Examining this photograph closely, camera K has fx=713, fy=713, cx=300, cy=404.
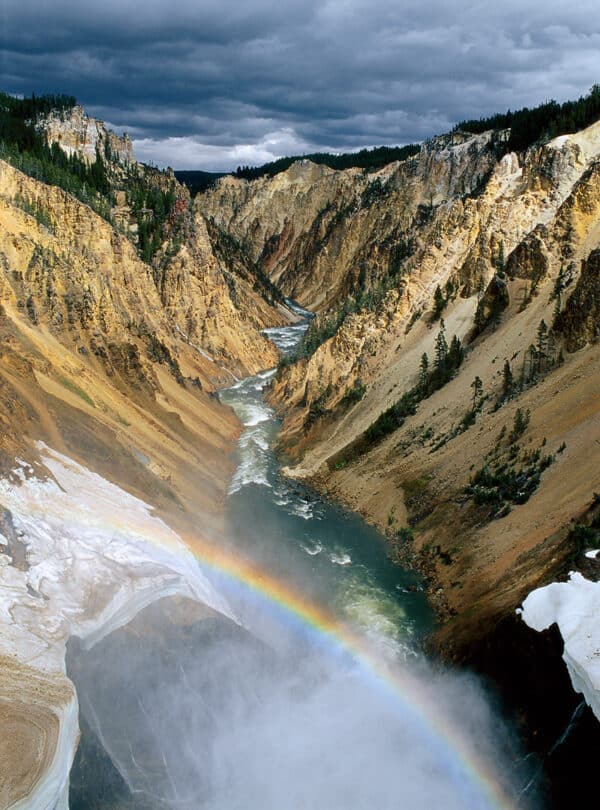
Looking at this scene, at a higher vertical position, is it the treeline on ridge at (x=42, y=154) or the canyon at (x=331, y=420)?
the treeline on ridge at (x=42, y=154)

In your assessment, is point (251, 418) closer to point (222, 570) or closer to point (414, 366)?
point (414, 366)

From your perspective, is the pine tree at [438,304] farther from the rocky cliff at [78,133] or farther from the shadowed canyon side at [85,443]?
the rocky cliff at [78,133]

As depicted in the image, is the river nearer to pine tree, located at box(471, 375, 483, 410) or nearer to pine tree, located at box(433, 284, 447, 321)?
pine tree, located at box(471, 375, 483, 410)

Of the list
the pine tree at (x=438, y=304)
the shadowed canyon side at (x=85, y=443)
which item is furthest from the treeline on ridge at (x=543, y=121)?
the shadowed canyon side at (x=85, y=443)

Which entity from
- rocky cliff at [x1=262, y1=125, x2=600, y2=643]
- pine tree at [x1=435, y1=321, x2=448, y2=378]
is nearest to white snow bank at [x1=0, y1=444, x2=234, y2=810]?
rocky cliff at [x1=262, y1=125, x2=600, y2=643]

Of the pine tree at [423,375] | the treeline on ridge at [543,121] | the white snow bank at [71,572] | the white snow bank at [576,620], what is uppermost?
the treeline on ridge at [543,121]

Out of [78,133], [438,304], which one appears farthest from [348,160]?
[438,304]
